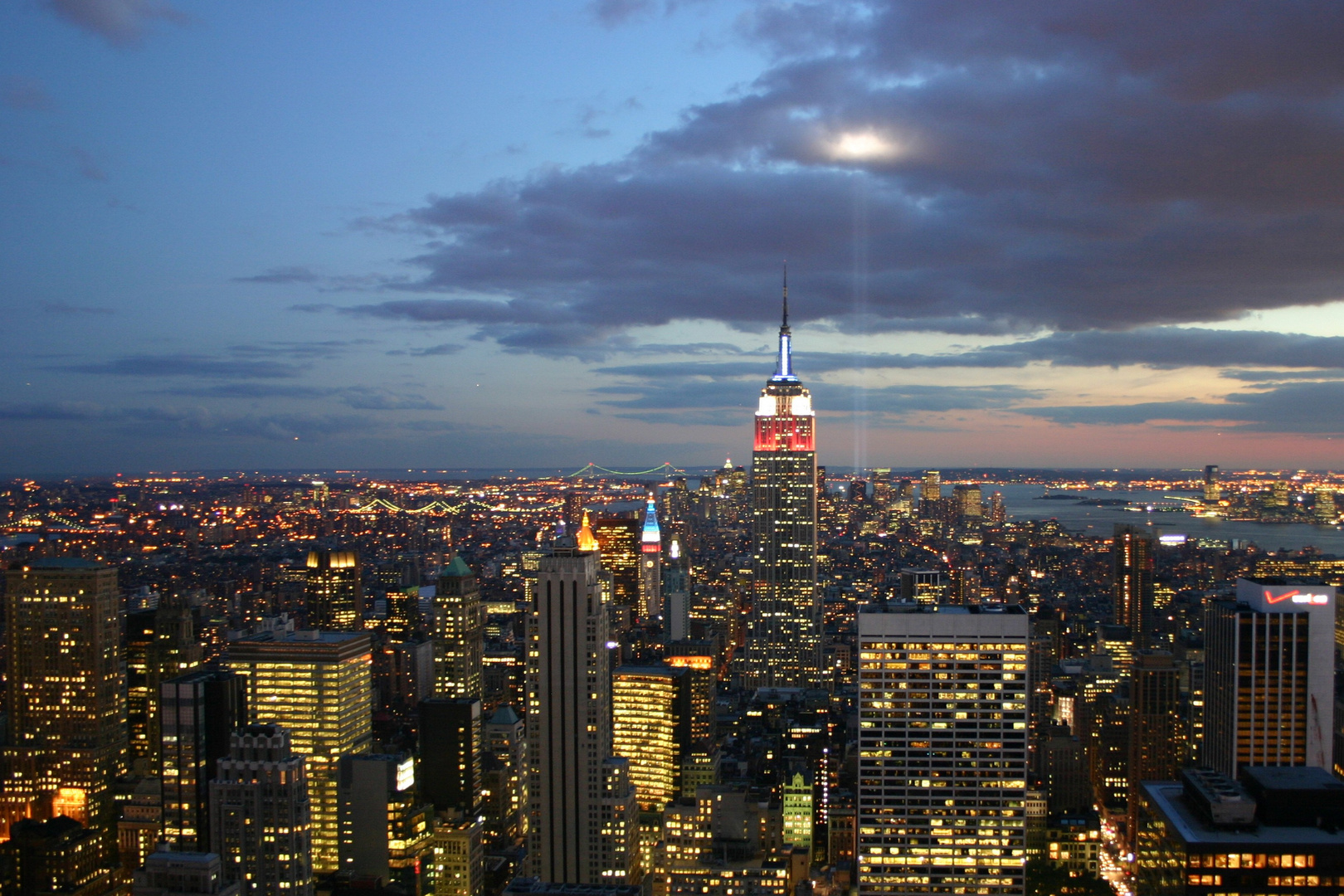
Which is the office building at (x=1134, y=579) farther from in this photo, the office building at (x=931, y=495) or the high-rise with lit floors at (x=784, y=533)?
the high-rise with lit floors at (x=784, y=533)

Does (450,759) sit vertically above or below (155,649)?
below

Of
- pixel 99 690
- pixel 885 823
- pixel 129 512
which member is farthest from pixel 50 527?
pixel 885 823

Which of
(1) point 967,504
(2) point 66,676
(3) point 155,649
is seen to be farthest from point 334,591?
(1) point 967,504

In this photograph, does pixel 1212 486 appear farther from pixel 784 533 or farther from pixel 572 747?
pixel 784 533

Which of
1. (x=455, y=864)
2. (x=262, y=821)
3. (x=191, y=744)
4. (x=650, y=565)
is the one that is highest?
(x=650, y=565)

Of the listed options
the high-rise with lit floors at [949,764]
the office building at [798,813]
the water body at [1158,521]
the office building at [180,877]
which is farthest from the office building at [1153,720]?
the office building at [180,877]

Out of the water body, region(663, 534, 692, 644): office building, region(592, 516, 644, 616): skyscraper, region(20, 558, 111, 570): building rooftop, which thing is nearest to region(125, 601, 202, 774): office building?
region(20, 558, 111, 570): building rooftop
